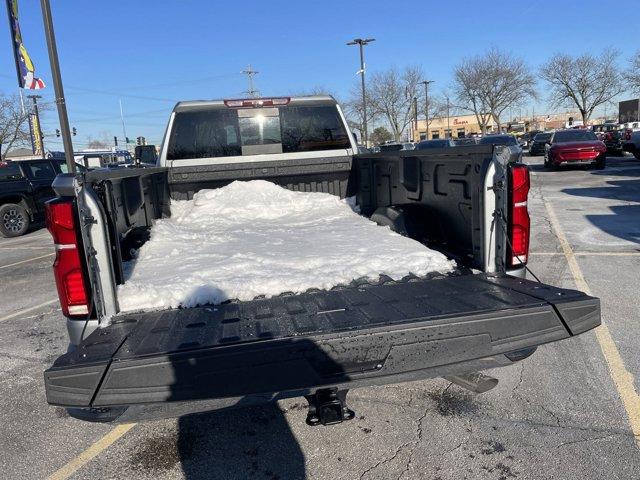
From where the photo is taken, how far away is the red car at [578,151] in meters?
20.5

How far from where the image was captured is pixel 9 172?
12.8m

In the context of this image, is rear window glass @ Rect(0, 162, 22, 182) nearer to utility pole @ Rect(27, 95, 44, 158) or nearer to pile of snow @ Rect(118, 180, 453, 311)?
pile of snow @ Rect(118, 180, 453, 311)

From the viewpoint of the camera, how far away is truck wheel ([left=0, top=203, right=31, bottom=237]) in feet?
42.3

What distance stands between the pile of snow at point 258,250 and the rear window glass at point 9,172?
972 centimetres

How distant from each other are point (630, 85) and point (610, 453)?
175ft

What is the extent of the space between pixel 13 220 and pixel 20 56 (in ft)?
13.8

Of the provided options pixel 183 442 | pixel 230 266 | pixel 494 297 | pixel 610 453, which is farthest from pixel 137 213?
pixel 610 453

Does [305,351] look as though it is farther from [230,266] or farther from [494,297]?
[230,266]

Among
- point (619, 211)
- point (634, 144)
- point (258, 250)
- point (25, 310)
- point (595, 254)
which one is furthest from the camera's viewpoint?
point (634, 144)

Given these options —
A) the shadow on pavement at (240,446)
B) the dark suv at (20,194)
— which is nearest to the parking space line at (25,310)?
the shadow on pavement at (240,446)

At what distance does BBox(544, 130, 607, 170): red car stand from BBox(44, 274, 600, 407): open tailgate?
20.5 metres

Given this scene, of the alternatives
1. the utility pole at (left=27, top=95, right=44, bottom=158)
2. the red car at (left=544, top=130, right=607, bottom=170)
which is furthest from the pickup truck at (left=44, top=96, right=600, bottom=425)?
the utility pole at (left=27, top=95, right=44, bottom=158)

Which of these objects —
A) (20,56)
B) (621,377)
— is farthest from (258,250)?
(20,56)

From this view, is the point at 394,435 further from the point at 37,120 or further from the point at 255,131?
the point at 37,120
